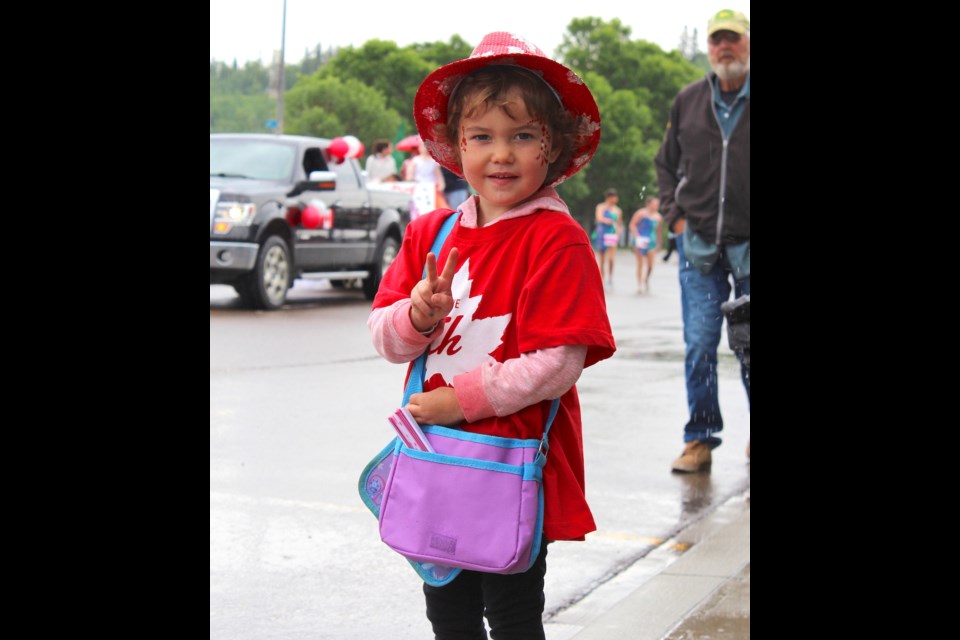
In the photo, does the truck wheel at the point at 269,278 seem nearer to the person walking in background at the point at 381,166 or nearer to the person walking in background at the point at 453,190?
the person walking in background at the point at 453,190

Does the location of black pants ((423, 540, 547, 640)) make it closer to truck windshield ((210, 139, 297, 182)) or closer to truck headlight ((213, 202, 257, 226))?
truck headlight ((213, 202, 257, 226))

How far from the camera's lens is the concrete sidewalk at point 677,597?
361cm

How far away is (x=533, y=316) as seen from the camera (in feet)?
8.25

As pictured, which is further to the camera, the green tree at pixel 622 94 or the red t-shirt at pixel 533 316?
the green tree at pixel 622 94

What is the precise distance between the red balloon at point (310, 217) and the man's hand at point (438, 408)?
35.9 ft

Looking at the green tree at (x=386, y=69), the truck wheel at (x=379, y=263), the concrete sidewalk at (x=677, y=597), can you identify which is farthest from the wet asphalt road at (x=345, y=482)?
the green tree at (x=386, y=69)

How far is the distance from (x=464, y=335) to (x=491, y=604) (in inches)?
21.2

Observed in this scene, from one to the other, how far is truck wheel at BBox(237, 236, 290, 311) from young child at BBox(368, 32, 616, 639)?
10.2 m

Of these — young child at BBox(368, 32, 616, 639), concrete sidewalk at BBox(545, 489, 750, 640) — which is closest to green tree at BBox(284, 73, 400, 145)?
concrete sidewalk at BBox(545, 489, 750, 640)

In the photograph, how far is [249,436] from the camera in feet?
21.2

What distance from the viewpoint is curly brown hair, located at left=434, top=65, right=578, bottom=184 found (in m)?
2.62
